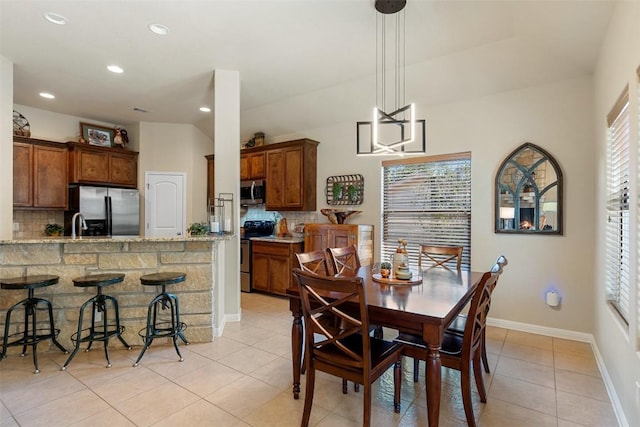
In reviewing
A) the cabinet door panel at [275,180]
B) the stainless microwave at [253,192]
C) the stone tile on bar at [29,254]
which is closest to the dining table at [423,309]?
the stone tile on bar at [29,254]

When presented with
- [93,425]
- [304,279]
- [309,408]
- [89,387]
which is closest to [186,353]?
[89,387]

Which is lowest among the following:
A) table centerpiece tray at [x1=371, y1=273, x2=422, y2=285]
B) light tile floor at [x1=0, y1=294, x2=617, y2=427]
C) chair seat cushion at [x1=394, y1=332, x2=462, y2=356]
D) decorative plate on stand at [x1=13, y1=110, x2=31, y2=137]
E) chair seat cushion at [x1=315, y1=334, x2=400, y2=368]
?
light tile floor at [x1=0, y1=294, x2=617, y2=427]

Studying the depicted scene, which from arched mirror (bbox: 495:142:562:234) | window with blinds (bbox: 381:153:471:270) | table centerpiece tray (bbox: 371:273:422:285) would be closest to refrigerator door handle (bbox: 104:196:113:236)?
window with blinds (bbox: 381:153:471:270)

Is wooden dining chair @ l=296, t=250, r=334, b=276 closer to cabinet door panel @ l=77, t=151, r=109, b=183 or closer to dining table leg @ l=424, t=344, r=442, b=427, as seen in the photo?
dining table leg @ l=424, t=344, r=442, b=427

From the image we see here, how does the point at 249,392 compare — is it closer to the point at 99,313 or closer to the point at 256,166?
the point at 99,313

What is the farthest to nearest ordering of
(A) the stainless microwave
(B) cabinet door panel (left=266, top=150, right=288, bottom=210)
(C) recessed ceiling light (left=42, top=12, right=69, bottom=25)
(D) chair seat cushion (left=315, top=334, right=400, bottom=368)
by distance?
(A) the stainless microwave < (B) cabinet door panel (left=266, top=150, right=288, bottom=210) < (C) recessed ceiling light (left=42, top=12, right=69, bottom=25) < (D) chair seat cushion (left=315, top=334, right=400, bottom=368)

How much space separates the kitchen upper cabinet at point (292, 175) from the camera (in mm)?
5223

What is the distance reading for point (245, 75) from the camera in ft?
13.4

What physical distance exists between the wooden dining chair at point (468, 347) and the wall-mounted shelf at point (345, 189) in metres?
2.85

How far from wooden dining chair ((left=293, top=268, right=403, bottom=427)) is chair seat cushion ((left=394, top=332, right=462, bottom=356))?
0.13m

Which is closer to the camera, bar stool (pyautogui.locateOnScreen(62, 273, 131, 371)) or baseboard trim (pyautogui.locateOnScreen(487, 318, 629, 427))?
baseboard trim (pyautogui.locateOnScreen(487, 318, 629, 427))

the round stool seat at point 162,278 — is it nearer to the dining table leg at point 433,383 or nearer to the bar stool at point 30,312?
the bar stool at point 30,312

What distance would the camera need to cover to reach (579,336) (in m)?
3.43

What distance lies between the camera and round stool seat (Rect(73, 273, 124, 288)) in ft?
9.26
